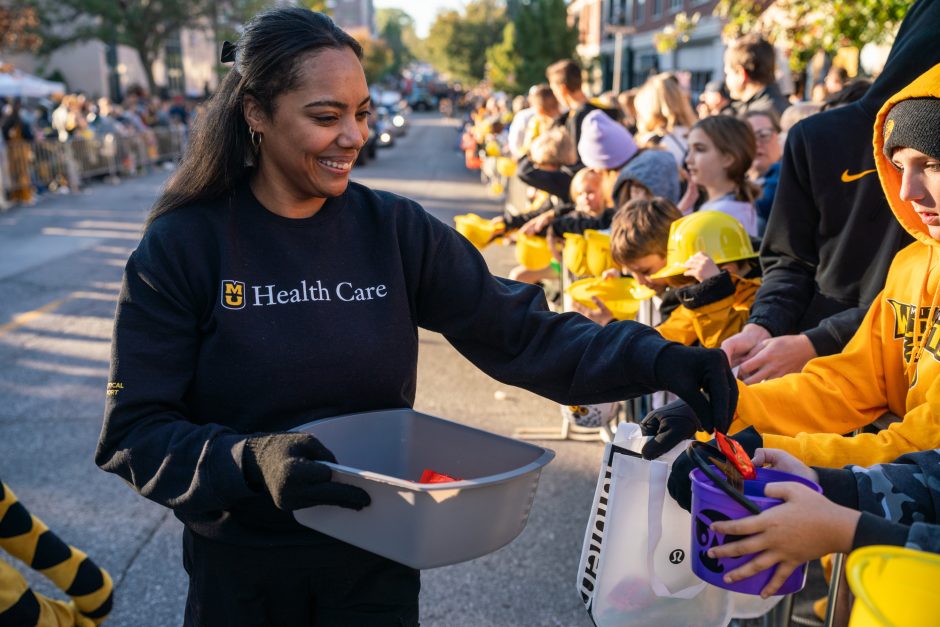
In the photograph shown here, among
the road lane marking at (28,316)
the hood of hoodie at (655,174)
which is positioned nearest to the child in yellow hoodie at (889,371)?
the hood of hoodie at (655,174)

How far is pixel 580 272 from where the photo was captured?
4898 millimetres

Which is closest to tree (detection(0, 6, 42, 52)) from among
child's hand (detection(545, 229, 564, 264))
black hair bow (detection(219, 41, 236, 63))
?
child's hand (detection(545, 229, 564, 264))

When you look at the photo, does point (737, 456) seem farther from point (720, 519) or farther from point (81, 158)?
point (81, 158)

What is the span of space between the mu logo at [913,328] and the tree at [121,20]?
4215 cm

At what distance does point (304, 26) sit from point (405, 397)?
2.96 ft

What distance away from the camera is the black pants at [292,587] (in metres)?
1.96

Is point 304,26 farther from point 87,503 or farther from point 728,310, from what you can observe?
point 87,503

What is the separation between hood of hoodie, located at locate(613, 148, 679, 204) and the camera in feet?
17.0

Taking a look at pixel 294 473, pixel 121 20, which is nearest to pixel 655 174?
pixel 294 473

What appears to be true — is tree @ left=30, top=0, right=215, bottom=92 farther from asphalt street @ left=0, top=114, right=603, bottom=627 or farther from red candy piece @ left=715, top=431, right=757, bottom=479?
red candy piece @ left=715, top=431, right=757, bottom=479

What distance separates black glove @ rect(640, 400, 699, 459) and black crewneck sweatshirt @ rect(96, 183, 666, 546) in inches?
3.1

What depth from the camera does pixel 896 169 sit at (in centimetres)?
224

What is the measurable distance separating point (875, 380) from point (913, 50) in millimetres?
1139

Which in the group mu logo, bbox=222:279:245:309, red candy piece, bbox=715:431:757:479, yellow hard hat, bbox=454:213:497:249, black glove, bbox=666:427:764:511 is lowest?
yellow hard hat, bbox=454:213:497:249
